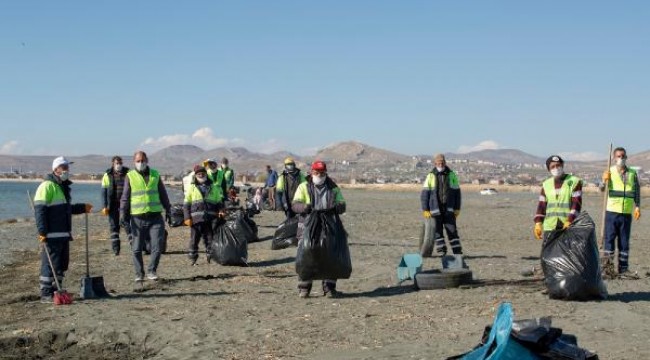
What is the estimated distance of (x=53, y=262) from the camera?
955cm

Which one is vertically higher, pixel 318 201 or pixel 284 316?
pixel 318 201

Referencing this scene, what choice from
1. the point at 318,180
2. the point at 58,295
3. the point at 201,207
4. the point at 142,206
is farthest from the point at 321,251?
the point at 201,207

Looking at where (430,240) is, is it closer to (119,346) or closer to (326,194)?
(326,194)

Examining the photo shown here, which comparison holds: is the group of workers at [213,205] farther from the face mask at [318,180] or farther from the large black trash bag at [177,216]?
the large black trash bag at [177,216]

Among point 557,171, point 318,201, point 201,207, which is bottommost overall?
point 201,207

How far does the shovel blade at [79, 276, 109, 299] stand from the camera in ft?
32.5

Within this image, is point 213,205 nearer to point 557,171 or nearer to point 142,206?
point 142,206

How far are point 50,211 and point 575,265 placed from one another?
598 centimetres

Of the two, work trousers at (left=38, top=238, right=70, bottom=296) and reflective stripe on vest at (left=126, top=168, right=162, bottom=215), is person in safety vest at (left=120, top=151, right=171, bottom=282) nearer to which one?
reflective stripe on vest at (left=126, top=168, right=162, bottom=215)

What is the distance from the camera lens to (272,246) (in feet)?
51.4

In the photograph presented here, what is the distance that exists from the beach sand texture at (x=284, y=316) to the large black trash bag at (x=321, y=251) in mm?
347

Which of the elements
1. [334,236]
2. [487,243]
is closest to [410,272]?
[334,236]

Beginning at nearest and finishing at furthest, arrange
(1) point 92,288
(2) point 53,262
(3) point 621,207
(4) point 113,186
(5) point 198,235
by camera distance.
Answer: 1. (2) point 53,262
2. (1) point 92,288
3. (3) point 621,207
4. (5) point 198,235
5. (4) point 113,186

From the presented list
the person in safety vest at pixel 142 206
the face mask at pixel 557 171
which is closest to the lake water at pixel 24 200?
the person in safety vest at pixel 142 206
